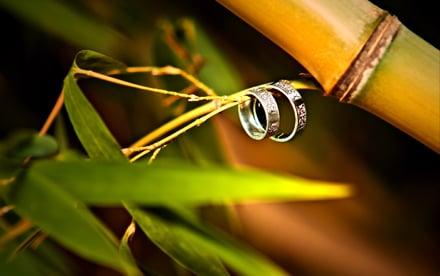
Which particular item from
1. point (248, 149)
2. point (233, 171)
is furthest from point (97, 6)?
point (233, 171)

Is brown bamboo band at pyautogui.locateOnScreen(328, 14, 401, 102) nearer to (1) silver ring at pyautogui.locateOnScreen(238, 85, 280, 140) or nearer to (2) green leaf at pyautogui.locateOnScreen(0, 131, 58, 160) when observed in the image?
(1) silver ring at pyautogui.locateOnScreen(238, 85, 280, 140)

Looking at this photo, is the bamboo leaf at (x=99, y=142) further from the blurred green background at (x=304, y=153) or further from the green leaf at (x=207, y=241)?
the blurred green background at (x=304, y=153)

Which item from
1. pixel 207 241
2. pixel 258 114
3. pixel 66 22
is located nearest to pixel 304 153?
pixel 66 22

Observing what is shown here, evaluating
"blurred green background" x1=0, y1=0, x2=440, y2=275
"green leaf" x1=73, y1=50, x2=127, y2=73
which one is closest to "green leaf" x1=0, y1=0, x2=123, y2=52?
"blurred green background" x1=0, y1=0, x2=440, y2=275

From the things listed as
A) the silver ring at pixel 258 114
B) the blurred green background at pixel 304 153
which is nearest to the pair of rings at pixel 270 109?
the silver ring at pixel 258 114

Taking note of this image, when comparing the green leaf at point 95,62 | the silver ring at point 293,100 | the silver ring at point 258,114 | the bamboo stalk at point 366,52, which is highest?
the bamboo stalk at point 366,52

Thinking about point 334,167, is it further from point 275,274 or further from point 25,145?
point 275,274
